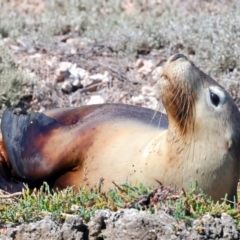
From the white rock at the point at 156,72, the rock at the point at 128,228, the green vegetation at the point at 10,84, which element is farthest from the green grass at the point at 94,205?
the white rock at the point at 156,72

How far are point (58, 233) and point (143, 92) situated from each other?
5.25 meters

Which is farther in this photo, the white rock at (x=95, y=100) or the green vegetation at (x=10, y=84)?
the white rock at (x=95, y=100)

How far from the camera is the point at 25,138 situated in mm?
6629

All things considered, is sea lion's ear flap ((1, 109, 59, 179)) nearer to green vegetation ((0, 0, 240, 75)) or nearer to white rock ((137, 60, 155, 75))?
white rock ((137, 60, 155, 75))

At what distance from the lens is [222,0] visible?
12367 mm

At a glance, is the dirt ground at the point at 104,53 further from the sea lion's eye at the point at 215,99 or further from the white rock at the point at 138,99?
the sea lion's eye at the point at 215,99

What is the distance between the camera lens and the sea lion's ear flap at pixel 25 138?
21.2ft

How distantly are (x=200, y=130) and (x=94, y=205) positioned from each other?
1199 mm

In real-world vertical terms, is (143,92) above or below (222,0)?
below

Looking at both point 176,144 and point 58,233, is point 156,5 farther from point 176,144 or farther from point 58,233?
point 58,233

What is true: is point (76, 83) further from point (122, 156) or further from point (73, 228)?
point (73, 228)

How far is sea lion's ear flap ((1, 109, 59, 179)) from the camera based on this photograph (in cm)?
646

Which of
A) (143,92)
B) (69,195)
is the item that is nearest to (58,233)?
(69,195)

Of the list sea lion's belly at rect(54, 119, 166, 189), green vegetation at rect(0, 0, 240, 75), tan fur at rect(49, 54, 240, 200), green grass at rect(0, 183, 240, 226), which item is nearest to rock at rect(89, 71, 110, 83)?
green vegetation at rect(0, 0, 240, 75)
